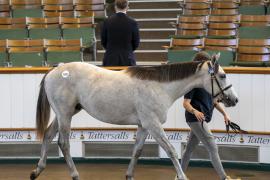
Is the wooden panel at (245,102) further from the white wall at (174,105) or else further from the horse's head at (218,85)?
the horse's head at (218,85)

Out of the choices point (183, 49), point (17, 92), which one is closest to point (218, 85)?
point (17, 92)

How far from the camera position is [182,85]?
303 inches

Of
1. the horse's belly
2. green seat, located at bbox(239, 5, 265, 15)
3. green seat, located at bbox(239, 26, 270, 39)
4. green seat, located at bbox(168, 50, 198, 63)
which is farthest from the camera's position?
green seat, located at bbox(239, 5, 265, 15)

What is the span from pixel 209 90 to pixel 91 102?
1.41 meters

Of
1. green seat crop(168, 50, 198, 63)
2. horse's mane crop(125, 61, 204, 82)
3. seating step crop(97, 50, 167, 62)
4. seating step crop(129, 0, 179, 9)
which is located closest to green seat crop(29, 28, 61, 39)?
seating step crop(97, 50, 167, 62)

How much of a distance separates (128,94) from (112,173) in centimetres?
195

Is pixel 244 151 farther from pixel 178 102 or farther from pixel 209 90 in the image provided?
pixel 209 90

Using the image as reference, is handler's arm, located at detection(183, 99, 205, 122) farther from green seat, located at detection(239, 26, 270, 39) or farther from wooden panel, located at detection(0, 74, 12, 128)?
green seat, located at detection(239, 26, 270, 39)

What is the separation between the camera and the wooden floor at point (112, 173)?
9250 millimetres

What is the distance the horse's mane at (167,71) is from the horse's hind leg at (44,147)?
1.30 metres

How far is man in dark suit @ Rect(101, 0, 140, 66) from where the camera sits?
958 centimetres

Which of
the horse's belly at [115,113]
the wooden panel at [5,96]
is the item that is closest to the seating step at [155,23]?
the wooden panel at [5,96]

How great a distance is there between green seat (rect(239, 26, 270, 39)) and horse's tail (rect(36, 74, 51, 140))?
6.88 meters

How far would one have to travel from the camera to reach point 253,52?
13.1 meters
